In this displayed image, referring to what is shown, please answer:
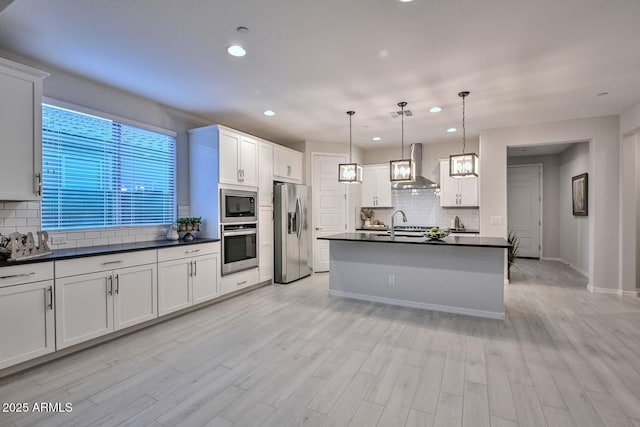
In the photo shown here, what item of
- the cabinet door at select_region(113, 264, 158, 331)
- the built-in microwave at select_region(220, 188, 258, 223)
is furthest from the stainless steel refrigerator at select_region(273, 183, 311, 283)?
the cabinet door at select_region(113, 264, 158, 331)

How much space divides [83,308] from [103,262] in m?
0.43

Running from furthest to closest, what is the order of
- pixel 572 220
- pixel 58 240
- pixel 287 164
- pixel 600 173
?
1. pixel 572 220
2. pixel 287 164
3. pixel 600 173
4. pixel 58 240

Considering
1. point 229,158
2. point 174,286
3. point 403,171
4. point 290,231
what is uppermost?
point 229,158

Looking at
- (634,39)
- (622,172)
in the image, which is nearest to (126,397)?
(634,39)

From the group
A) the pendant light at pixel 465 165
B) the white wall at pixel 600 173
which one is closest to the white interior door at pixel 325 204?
the pendant light at pixel 465 165

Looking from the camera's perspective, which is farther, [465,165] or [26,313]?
[465,165]

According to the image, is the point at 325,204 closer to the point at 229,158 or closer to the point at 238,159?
the point at 238,159

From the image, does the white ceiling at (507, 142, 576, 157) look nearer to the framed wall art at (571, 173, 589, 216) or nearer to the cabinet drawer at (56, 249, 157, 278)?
the framed wall art at (571, 173, 589, 216)

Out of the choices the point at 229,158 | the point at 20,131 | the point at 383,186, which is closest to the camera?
the point at 20,131

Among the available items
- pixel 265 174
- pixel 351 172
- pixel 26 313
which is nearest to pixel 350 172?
pixel 351 172

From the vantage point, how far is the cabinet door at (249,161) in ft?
15.2

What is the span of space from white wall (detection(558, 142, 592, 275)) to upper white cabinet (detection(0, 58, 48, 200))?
789 cm

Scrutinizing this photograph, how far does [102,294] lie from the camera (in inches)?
114

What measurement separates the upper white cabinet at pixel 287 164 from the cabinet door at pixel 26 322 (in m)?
3.50
